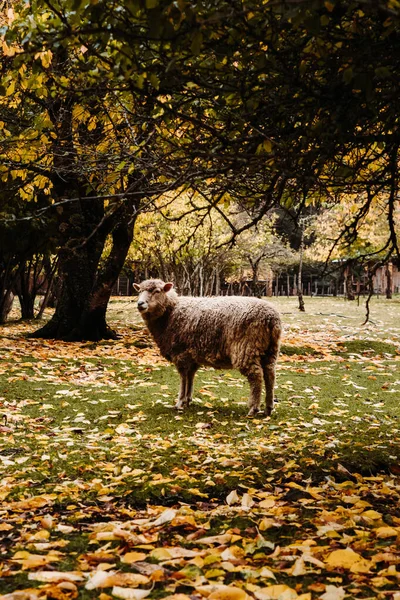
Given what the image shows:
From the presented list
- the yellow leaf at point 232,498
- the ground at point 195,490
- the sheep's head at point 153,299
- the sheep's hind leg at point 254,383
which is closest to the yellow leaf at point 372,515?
the ground at point 195,490

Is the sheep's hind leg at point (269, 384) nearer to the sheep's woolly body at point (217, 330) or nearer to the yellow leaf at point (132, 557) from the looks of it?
the sheep's woolly body at point (217, 330)

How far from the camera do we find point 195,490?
14.9 feet

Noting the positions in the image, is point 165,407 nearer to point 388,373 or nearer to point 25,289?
point 388,373

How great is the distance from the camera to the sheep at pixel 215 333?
7.52m

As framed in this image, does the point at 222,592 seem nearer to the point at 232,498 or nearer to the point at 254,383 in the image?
the point at 232,498

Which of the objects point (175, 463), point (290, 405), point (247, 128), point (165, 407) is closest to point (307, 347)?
point (290, 405)

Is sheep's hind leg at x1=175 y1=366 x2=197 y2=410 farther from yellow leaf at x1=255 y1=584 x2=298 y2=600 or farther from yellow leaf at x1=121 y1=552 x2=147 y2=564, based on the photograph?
yellow leaf at x1=255 y1=584 x2=298 y2=600

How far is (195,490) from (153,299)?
3889mm

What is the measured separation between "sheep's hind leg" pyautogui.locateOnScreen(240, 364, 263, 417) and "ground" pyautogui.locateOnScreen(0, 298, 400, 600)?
0.71ft

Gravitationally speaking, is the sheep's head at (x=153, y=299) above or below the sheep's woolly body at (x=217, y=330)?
above

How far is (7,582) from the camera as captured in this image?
286 cm

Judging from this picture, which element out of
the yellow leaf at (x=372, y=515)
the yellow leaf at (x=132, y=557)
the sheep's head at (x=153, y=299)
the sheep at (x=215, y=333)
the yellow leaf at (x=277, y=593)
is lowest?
the yellow leaf at (x=372, y=515)

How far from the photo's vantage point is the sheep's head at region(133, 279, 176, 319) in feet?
25.9

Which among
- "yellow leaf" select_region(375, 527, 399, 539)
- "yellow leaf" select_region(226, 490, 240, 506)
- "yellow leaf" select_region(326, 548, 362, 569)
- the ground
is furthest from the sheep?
"yellow leaf" select_region(326, 548, 362, 569)
